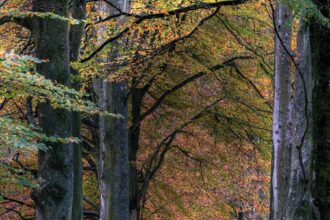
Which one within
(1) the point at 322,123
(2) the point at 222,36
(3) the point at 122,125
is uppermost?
(2) the point at 222,36

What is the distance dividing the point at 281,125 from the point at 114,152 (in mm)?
5582

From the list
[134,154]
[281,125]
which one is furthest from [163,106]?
[281,125]

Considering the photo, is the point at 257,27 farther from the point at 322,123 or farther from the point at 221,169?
the point at 322,123

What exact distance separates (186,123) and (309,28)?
1082cm

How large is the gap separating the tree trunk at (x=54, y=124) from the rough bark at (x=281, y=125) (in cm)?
309

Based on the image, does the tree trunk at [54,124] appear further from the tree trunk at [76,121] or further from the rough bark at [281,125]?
the rough bark at [281,125]

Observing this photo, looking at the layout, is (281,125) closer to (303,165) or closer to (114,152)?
(303,165)

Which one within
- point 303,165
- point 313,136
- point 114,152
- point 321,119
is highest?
point 114,152

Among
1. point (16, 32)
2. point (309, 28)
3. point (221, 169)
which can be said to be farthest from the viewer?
point (221, 169)

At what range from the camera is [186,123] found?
14586mm

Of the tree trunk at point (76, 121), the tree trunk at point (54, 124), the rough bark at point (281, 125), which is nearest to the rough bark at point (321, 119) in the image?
the rough bark at point (281, 125)

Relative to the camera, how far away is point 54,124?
7730mm

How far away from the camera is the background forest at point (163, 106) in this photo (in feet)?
16.8

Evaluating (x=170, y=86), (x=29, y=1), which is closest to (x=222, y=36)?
(x=170, y=86)
